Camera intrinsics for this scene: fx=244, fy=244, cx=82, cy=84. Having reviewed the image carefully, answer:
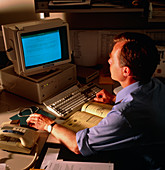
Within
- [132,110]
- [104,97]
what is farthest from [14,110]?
[132,110]

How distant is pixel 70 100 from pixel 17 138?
0.50m

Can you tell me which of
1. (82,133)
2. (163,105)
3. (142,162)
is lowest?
(142,162)

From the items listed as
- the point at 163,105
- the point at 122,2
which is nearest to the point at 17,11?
the point at 122,2

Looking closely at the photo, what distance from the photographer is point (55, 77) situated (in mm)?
1817

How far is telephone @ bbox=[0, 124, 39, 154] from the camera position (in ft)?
4.31

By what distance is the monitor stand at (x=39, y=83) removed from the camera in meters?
1.74

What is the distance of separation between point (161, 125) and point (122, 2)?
1.11 meters

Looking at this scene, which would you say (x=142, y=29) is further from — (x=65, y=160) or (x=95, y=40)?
(x=65, y=160)

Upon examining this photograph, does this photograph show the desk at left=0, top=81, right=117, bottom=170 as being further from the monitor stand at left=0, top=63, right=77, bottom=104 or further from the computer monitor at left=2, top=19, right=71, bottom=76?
the computer monitor at left=2, top=19, right=71, bottom=76

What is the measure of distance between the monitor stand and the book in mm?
303

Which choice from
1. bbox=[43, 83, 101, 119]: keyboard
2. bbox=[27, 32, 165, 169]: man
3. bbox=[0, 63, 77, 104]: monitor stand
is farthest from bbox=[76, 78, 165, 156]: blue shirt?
bbox=[0, 63, 77, 104]: monitor stand

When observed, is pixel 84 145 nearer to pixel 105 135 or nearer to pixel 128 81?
pixel 105 135

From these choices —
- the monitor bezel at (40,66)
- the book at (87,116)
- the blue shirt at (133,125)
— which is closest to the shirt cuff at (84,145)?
the blue shirt at (133,125)

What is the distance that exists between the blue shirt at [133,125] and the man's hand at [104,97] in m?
0.51
